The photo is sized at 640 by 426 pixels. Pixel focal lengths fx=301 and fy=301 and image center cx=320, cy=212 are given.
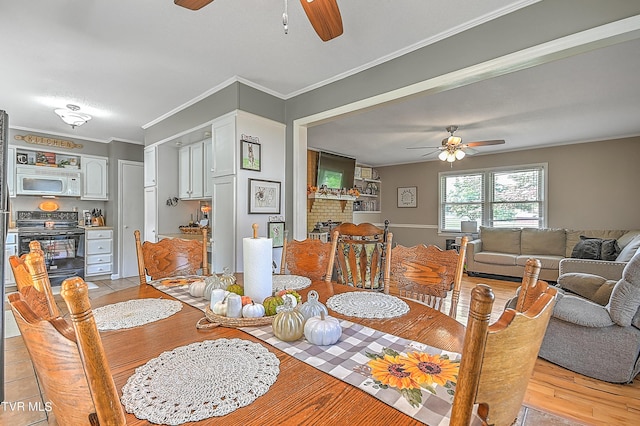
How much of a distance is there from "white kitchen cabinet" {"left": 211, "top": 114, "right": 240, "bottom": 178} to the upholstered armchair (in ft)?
10.1

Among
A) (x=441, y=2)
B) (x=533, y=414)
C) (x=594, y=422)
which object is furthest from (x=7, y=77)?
(x=594, y=422)

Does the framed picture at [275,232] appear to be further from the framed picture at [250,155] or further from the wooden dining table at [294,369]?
the wooden dining table at [294,369]

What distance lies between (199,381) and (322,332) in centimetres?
35

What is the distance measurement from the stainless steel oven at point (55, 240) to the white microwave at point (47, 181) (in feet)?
1.49

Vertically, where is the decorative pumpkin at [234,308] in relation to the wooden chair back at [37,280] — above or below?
below

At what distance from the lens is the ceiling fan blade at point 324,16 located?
1.47m

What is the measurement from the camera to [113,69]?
9.36 ft

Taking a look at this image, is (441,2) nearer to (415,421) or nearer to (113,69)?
(415,421)

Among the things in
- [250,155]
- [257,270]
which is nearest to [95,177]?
[250,155]

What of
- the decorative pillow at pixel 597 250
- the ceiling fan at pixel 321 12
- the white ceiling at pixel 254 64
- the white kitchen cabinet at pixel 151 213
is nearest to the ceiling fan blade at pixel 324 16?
the ceiling fan at pixel 321 12

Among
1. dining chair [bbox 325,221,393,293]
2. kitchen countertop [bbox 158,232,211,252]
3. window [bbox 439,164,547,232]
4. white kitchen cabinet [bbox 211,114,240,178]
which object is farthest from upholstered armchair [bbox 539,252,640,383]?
window [bbox 439,164,547,232]

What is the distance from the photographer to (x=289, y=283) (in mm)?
1691

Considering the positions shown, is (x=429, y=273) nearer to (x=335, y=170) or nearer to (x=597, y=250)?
(x=597, y=250)

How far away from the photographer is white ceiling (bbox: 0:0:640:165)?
6.73 feet
